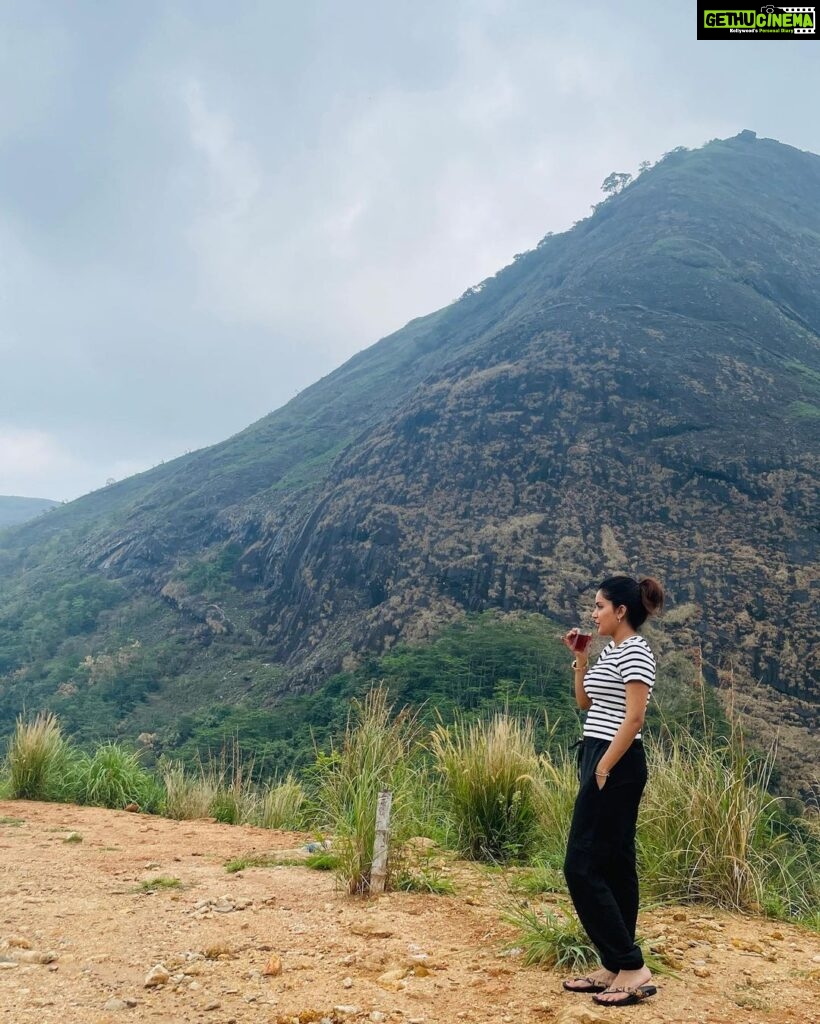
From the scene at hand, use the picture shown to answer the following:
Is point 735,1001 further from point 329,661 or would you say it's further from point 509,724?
point 329,661

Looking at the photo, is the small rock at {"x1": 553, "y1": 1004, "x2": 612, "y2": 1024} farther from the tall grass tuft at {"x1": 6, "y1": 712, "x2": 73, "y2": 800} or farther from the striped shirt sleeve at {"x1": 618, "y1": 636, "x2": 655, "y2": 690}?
the tall grass tuft at {"x1": 6, "y1": 712, "x2": 73, "y2": 800}

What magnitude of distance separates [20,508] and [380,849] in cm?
17026

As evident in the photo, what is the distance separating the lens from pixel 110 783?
25.3ft

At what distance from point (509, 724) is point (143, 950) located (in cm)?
283

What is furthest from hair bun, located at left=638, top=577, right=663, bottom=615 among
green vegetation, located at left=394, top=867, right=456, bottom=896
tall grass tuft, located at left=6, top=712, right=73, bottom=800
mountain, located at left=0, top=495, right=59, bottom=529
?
mountain, located at left=0, top=495, right=59, bottom=529

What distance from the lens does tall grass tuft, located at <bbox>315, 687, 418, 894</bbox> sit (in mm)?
3934

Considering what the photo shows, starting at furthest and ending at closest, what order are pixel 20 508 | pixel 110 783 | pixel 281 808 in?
pixel 20 508
pixel 110 783
pixel 281 808

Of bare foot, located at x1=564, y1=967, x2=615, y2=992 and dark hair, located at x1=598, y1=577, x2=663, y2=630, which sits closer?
bare foot, located at x1=564, y1=967, x2=615, y2=992

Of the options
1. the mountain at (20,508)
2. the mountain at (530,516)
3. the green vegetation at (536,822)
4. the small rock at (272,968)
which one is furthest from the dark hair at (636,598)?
the mountain at (20,508)

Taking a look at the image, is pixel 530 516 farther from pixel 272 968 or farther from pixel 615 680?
pixel 272 968

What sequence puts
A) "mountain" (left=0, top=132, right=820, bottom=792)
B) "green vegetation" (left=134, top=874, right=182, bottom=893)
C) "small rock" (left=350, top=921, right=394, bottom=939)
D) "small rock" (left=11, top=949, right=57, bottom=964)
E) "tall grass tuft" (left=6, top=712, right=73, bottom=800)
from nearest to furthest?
"small rock" (left=11, top=949, right=57, bottom=964) < "small rock" (left=350, top=921, right=394, bottom=939) < "green vegetation" (left=134, top=874, right=182, bottom=893) < "tall grass tuft" (left=6, top=712, right=73, bottom=800) < "mountain" (left=0, top=132, right=820, bottom=792)

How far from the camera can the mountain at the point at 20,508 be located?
5591 inches

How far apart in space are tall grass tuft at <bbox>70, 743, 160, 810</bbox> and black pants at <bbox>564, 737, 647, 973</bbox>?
20.8ft

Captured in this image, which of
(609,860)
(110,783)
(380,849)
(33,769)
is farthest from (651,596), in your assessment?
(33,769)
